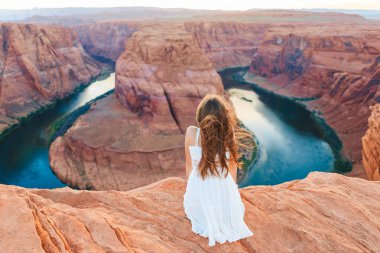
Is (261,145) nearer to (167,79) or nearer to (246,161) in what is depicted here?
(246,161)

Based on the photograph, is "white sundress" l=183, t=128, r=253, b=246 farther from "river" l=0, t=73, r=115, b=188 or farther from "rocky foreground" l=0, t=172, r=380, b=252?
"river" l=0, t=73, r=115, b=188

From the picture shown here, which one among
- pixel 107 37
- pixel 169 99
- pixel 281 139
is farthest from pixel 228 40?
pixel 169 99

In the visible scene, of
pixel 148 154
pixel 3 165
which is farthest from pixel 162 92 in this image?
pixel 3 165

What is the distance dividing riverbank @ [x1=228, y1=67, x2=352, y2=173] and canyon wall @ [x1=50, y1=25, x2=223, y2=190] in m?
16.8

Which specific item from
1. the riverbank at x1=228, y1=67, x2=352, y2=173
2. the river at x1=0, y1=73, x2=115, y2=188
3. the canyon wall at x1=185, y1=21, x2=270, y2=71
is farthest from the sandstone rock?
the canyon wall at x1=185, y1=21, x2=270, y2=71

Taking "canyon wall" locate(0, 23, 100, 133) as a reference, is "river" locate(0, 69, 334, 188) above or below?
below

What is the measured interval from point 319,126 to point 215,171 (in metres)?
42.7

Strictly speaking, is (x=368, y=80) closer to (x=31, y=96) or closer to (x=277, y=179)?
(x=277, y=179)

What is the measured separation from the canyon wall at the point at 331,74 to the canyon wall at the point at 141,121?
1989 cm

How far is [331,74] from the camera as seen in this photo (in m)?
51.7

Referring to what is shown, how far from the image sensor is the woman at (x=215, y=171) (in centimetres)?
488

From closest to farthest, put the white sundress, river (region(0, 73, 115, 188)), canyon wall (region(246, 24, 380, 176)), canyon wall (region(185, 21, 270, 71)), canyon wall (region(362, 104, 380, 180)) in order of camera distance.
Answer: the white sundress < canyon wall (region(362, 104, 380, 180)) < river (region(0, 73, 115, 188)) < canyon wall (region(246, 24, 380, 176)) < canyon wall (region(185, 21, 270, 71))

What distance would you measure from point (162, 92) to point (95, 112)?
10843mm

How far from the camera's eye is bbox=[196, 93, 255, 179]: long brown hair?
482 cm
